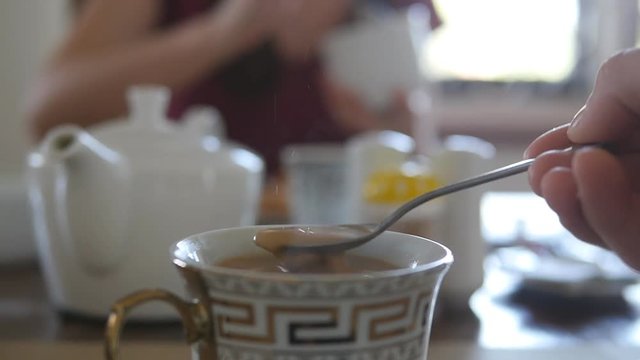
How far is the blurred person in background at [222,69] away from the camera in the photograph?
1357 millimetres

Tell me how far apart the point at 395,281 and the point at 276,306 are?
4 cm

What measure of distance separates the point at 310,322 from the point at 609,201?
195 millimetres

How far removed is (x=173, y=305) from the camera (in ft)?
1.11

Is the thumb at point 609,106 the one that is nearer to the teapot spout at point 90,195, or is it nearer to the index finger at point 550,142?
the index finger at point 550,142

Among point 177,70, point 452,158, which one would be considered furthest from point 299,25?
point 452,158

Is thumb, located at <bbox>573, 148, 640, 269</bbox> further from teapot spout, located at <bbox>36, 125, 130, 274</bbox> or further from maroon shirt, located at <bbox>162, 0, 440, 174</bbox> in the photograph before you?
maroon shirt, located at <bbox>162, 0, 440, 174</bbox>

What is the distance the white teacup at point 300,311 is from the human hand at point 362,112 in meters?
1.12

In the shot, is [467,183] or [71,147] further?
[71,147]

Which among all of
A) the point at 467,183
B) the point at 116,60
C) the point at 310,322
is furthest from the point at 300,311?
the point at 116,60

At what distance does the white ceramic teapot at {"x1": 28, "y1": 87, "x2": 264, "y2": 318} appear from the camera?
25.0 inches

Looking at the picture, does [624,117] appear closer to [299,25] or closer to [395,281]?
[395,281]

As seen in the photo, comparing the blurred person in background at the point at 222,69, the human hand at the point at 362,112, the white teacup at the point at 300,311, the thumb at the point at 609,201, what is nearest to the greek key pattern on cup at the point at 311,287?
the white teacup at the point at 300,311

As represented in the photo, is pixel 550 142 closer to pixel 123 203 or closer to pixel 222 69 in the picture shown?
pixel 123 203

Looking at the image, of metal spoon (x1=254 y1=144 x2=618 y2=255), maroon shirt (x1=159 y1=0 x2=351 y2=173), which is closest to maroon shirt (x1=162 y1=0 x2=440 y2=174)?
maroon shirt (x1=159 y1=0 x2=351 y2=173)
